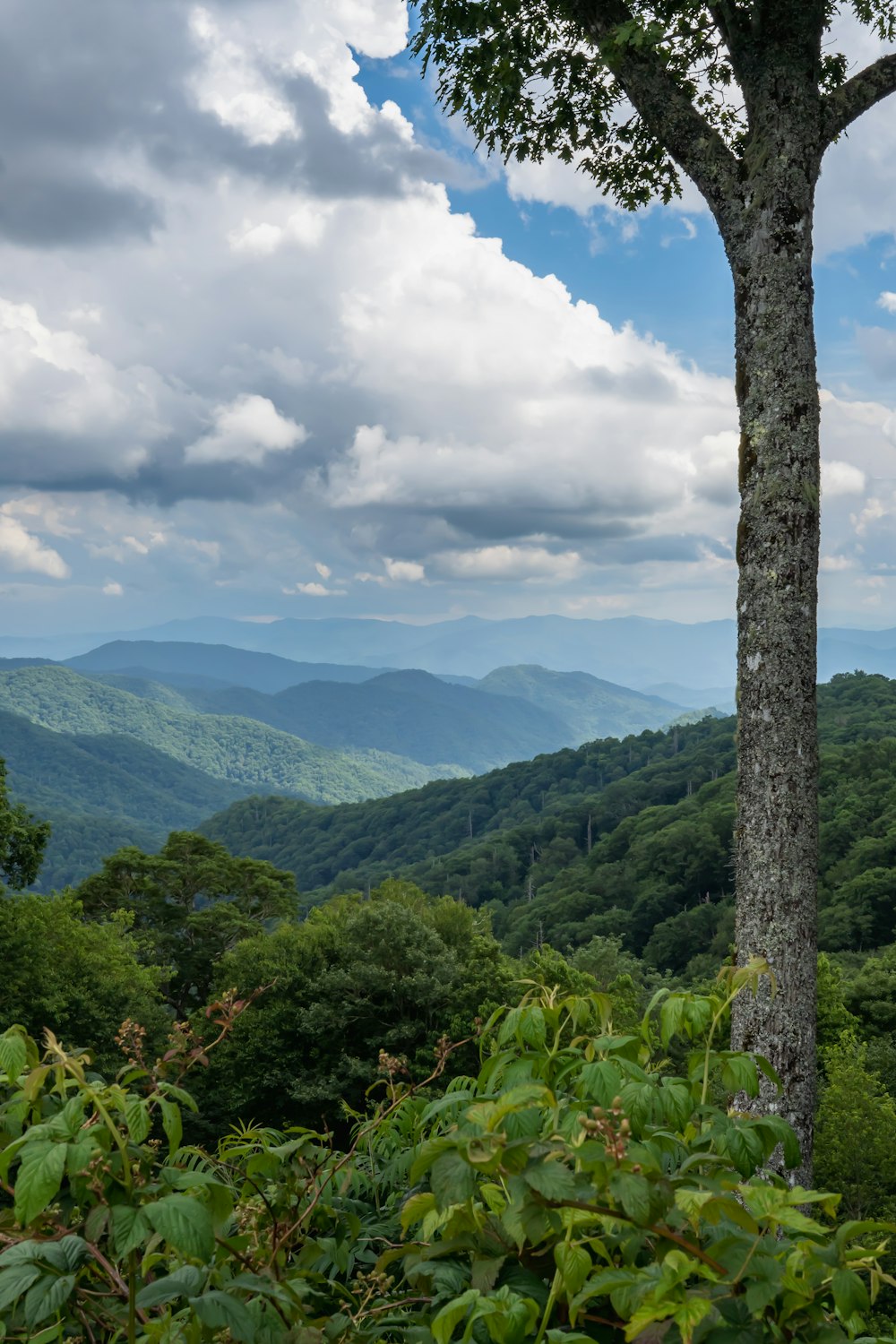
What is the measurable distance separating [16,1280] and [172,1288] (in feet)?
0.67

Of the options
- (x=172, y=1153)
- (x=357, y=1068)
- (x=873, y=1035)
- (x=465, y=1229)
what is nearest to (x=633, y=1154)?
(x=465, y=1229)

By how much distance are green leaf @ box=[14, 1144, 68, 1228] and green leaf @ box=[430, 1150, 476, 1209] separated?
1.65 ft

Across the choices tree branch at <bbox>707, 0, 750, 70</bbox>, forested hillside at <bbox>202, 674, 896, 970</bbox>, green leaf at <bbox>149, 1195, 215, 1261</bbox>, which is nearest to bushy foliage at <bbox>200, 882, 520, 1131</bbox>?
tree branch at <bbox>707, 0, 750, 70</bbox>

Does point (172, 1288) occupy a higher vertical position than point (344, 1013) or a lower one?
higher

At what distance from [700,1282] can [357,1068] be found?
71.5 ft

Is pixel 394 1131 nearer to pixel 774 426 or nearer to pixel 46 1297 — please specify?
pixel 46 1297

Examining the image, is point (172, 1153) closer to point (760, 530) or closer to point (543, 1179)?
point (543, 1179)

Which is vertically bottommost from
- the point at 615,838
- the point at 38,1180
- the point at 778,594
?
the point at 615,838

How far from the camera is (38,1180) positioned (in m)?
1.19

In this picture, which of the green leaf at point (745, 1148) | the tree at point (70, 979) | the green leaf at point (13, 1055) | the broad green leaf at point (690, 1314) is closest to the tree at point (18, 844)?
the tree at point (70, 979)

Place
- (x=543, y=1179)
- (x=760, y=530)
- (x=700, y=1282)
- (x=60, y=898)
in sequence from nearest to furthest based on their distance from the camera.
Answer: (x=543, y=1179)
(x=700, y=1282)
(x=760, y=530)
(x=60, y=898)

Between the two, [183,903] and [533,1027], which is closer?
[533,1027]

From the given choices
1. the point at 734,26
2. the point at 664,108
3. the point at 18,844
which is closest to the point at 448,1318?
the point at 664,108

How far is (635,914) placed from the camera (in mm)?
74750
